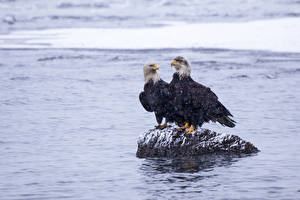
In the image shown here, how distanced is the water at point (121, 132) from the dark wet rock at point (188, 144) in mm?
175

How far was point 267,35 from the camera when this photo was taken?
2741cm

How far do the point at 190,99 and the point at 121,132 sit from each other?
2.26m

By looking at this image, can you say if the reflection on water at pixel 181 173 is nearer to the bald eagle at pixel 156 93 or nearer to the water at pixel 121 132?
the water at pixel 121 132

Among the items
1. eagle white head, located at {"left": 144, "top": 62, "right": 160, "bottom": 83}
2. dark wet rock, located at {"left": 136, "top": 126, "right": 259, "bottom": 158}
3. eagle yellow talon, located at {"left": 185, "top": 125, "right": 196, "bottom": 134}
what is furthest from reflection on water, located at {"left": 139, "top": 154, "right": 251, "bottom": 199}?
eagle white head, located at {"left": 144, "top": 62, "right": 160, "bottom": 83}

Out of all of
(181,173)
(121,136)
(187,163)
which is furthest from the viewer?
(121,136)

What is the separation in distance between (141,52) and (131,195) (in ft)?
59.0

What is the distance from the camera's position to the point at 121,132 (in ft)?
30.4

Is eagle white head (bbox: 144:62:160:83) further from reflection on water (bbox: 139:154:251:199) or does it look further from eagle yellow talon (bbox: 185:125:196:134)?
reflection on water (bbox: 139:154:251:199)

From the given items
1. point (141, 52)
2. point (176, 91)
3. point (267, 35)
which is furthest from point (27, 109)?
point (267, 35)

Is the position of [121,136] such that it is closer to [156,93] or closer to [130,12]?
[156,93]

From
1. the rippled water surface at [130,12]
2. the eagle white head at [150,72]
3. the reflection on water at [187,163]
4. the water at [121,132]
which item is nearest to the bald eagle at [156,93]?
the eagle white head at [150,72]

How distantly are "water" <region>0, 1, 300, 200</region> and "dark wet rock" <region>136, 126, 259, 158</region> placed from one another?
175mm

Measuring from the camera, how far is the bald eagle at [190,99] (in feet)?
23.8

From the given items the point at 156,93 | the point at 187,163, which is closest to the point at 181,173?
the point at 187,163
